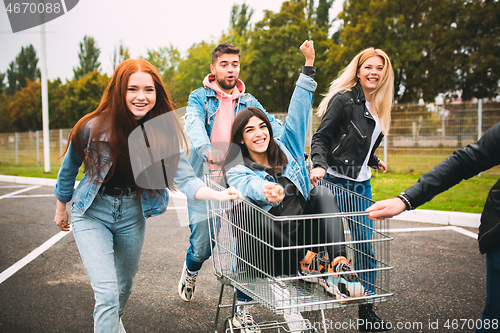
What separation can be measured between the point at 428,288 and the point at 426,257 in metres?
0.92

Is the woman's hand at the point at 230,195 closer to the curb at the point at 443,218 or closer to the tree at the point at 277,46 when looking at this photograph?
the curb at the point at 443,218

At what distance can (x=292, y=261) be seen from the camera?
2.19 meters

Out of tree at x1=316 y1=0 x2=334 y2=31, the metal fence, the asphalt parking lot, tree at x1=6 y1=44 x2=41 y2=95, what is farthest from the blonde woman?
tree at x1=6 y1=44 x2=41 y2=95

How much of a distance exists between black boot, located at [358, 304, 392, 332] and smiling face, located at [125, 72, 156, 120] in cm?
218

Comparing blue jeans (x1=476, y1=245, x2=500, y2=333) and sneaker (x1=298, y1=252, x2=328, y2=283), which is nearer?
blue jeans (x1=476, y1=245, x2=500, y2=333)

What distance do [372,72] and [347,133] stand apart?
1.84 ft

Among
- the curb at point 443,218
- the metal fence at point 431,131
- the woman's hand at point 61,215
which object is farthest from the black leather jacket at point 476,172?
the metal fence at point 431,131

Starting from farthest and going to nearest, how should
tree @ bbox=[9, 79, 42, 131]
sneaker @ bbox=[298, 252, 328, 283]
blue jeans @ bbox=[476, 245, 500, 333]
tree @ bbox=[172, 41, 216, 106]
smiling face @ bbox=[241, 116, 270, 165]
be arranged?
tree @ bbox=[9, 79, 42, 131] < tree @ bbox=[172, 41, 216, 106] < smiling face @ bbox=[241, 116, 270, 165] < sneaker @ bbox=[298, 252, 328, 283] < blue jeans @ bbox=[476, 245, 500, 333]

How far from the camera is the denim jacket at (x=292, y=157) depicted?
2.38 meters

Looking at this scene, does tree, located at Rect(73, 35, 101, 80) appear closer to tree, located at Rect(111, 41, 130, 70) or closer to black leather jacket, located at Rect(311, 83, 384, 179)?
tree, located at Rect(111, 41, 130, 70)

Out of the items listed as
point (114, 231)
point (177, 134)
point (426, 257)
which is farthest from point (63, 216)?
point (426, 257)

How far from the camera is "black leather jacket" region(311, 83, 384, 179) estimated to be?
305 cm

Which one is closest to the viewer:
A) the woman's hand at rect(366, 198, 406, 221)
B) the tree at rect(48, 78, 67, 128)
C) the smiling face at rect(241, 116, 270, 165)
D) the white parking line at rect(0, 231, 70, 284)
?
the woman's hand at rect(366, 198, 406, 221)

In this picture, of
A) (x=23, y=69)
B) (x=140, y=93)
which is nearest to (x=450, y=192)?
(x=140, y=93)
